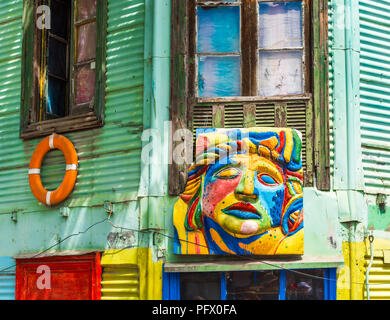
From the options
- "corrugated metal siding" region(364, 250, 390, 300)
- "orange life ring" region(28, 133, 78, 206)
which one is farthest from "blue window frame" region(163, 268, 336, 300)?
"orange life ring" region(28, 133, 78, 206)

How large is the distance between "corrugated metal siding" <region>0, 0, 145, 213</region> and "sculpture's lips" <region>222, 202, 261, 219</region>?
1367 millimetres

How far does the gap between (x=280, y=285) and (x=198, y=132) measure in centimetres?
206

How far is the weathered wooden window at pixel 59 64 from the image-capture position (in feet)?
28.7

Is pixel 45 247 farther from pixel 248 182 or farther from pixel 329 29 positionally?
pixel 329 29

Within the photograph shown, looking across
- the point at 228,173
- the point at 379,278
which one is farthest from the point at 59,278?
the point at 379,278

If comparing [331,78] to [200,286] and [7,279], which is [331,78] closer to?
[200,286]

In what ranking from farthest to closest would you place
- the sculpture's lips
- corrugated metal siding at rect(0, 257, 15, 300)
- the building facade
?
corrugated metal siding at rect(0, 257, 15, 300), the building facade, the sculpture's lips

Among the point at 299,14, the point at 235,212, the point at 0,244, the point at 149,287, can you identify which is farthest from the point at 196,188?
the point at 0,244

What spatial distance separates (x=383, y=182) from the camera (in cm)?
791

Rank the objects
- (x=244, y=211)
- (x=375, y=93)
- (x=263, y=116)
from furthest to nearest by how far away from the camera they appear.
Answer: (x=375, y=93) → (x=263, y=116) → (x=244, y=211)

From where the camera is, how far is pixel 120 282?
25.9 feet

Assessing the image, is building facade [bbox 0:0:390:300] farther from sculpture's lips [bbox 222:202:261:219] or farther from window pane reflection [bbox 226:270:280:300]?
sculpture's lips [bbox 222:202:261:219]

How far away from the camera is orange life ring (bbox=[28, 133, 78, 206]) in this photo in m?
8.38

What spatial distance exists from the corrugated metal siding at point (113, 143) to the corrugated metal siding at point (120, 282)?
0.88 meters
